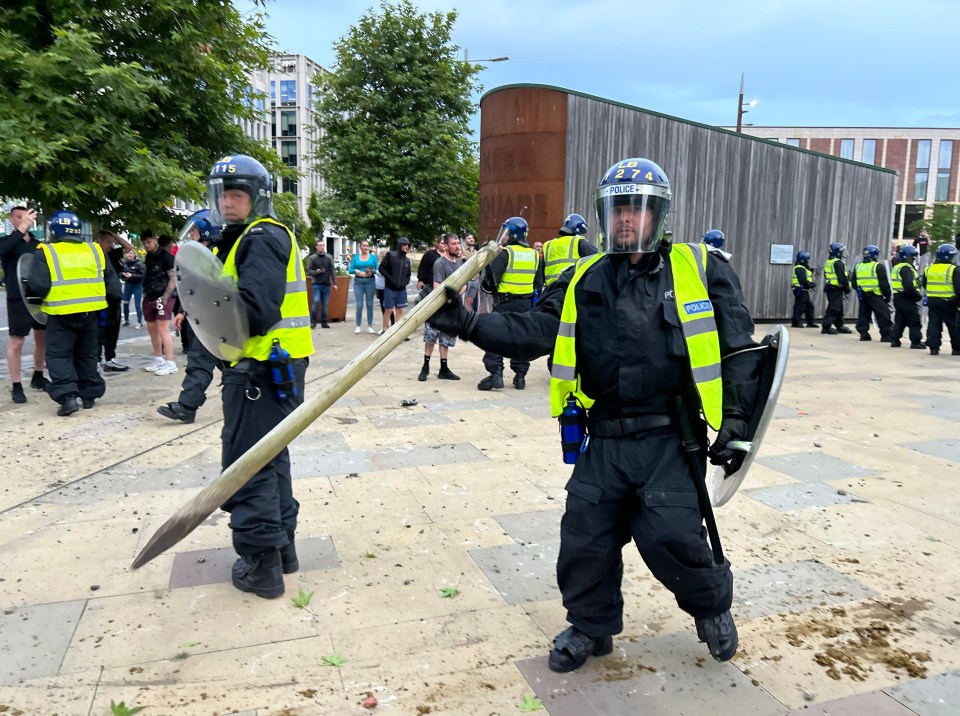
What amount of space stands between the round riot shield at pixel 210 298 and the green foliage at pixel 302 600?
1.17m

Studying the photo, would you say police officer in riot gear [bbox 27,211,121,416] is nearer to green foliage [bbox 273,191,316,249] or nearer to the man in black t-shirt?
the man in black t-shirt

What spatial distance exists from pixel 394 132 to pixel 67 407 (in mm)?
15904

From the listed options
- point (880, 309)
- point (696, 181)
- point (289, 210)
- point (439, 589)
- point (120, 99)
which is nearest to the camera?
point (439, 589)

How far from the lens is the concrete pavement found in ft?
8.82

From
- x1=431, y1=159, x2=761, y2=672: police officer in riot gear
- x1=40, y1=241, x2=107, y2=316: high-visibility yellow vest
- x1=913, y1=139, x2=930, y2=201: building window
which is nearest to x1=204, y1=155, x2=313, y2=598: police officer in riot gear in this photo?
x1=431, y1=159, x2=761, y2=672: police officer in riot gear

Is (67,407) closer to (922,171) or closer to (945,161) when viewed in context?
(922,171)

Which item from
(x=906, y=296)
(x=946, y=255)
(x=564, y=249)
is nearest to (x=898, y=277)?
(x=906, y=296)

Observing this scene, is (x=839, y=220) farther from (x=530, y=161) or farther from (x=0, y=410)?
(x=0, y=410)

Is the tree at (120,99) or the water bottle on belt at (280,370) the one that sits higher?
the tree at (120,99)

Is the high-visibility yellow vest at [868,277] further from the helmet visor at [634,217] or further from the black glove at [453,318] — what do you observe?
the black glove at [453,318]

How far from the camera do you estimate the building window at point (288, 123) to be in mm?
73562

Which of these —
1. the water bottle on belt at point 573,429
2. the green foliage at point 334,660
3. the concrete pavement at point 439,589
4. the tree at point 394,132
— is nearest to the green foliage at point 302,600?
the concrete pavement at point 439,589

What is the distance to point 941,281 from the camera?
474 inches

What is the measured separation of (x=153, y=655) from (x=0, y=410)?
5.36 meters
